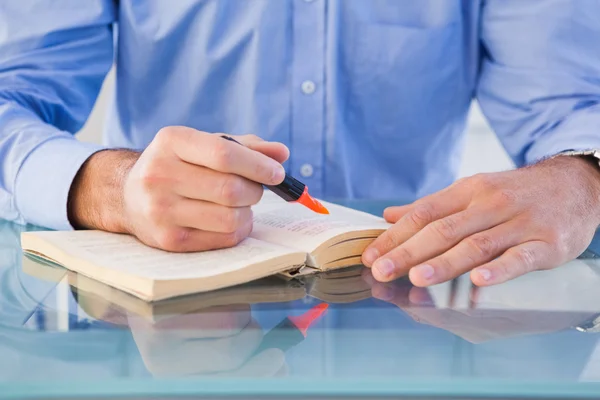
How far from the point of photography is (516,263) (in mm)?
883

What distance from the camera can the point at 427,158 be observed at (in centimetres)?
169

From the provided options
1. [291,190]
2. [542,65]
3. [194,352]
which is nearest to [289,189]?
[291,190]

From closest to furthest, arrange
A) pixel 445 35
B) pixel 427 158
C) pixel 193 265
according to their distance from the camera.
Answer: pixel 193 265 < pixel 445 35 < pixel 427 158

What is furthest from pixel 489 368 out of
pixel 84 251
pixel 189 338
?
pixel 84 251

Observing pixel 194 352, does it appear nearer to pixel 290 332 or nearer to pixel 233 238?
pixel 290 332

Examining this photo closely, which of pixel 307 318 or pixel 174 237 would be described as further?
pixel 174 237

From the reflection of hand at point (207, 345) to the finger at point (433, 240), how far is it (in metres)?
0.19

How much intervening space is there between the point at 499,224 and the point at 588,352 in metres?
0.31

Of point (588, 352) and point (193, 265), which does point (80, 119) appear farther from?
point (588, 352)

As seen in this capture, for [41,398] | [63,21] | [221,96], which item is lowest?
[41,398]

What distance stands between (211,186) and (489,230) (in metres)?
0.35

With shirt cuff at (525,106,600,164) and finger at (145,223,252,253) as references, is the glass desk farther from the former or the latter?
shirt cuff at (525,106,600,164)

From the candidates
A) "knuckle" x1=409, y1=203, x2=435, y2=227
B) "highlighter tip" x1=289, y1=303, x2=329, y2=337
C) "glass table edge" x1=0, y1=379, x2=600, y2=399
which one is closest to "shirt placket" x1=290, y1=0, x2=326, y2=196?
"knuckle" x1=409, y1=203, x2=435, y2=227

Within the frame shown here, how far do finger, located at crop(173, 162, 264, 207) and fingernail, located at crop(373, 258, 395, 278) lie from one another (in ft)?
0.56
